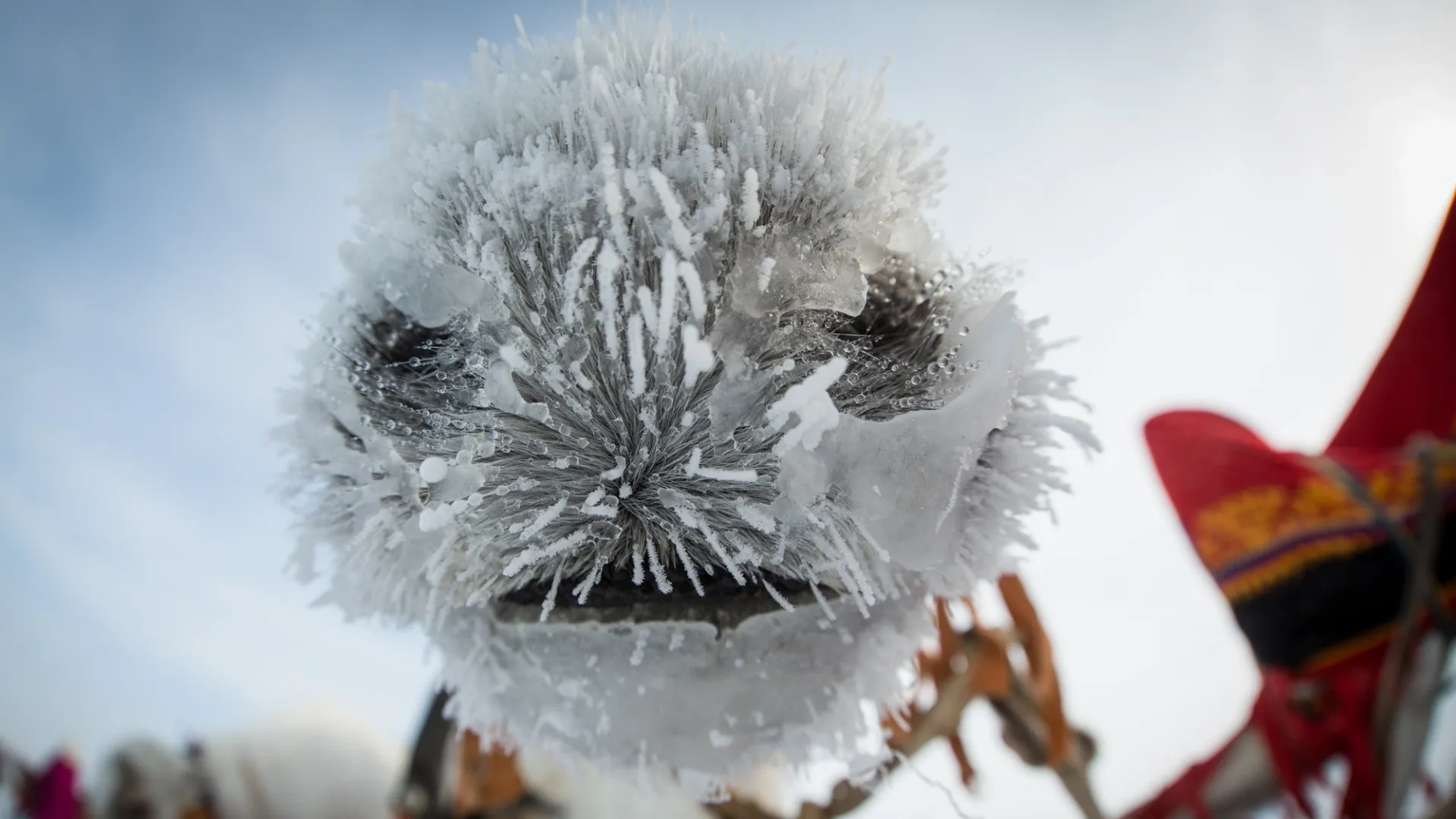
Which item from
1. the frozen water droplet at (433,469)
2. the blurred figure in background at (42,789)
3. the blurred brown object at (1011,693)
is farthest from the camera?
the blurred figure in background at (42,789)

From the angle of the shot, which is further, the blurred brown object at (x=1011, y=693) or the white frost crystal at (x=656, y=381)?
the blurred brown object at (x=1011, y=693)

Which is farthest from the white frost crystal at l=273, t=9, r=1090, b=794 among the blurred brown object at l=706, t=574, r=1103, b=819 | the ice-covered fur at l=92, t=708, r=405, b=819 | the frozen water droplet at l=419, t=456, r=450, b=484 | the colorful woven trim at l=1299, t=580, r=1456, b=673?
the ice-covered fur at l=92, t=708, r=405, b=819

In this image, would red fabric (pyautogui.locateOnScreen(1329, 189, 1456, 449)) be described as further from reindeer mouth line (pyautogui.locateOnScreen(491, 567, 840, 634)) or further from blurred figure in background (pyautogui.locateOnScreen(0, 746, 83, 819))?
blurred figure in background (pyautogui.locateOnScreen(0, 746, 83, 819))

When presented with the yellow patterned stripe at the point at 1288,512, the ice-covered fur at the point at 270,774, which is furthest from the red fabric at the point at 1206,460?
the ice-covered fur at the point at 270,774

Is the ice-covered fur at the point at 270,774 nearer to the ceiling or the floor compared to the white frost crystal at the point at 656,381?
nearer to the floor

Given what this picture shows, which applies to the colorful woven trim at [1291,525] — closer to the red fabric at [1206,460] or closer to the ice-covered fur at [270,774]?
the red fabric at [1206,460]

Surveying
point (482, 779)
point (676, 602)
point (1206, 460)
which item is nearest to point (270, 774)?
point (482, 779)

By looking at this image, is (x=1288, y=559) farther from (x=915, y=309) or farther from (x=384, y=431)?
(x=384, y=431)
